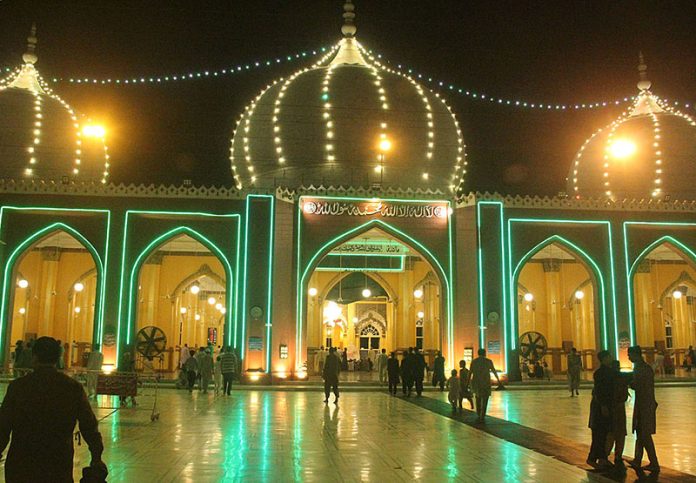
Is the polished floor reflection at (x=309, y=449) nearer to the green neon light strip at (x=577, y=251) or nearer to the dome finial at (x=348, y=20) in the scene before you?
the green neon light strip at (x=577, y=251)

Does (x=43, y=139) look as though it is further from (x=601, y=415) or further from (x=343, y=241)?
(x=601, y=415)

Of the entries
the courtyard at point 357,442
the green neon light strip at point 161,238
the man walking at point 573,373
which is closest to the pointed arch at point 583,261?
the man walking at point 573,373

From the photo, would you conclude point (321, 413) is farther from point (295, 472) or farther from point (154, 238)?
point (154, 238)

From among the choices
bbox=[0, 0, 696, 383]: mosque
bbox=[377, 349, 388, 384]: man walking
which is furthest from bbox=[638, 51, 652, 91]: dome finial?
bbox=[377, 349, 388, 384]: man walking

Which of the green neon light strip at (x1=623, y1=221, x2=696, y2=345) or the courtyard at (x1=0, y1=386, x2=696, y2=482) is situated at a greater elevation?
the green neon light strip at (x1=623, y1=221, x2=696, y2=345)

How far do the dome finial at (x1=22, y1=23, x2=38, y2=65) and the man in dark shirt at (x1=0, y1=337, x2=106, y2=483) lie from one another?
26288 millimetres

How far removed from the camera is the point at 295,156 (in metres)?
23.2

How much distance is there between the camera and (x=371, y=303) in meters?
29.4

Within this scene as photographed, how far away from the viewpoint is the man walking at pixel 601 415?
290 inches

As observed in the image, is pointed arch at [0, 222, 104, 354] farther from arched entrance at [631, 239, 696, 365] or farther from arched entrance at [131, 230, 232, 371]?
arched entrance at [631, 239, 696, 365]

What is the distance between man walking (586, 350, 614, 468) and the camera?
736 cm

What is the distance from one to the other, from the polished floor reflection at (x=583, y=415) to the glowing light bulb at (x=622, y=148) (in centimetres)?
1018

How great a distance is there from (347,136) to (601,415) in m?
16.7

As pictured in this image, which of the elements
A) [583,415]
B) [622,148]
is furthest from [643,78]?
[583,415]
